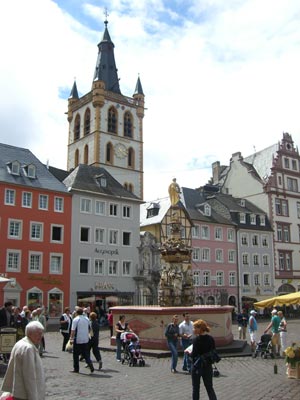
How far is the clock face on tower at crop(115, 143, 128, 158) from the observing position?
2554 inches

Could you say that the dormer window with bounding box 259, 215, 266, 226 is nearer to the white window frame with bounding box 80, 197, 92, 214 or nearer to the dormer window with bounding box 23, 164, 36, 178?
the white window frame with bounding box 80, 197, 92, 214

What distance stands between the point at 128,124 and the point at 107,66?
35.2 ft

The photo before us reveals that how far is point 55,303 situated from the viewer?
1523 inches

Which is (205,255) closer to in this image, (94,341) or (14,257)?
(14,257)

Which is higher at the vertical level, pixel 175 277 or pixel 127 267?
pixel 127 267

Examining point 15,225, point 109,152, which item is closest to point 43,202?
point 15,225

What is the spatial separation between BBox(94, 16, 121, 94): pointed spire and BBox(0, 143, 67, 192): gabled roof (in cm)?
2974

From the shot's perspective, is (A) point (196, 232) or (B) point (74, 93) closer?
(A) point (196, 232)

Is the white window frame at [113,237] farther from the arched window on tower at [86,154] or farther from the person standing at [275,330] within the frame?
the person standing at [275,330]

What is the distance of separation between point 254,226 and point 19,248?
29.3 metres

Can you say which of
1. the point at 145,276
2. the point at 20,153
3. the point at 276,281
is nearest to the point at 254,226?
the point at 276,281

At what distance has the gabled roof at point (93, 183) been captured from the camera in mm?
42906

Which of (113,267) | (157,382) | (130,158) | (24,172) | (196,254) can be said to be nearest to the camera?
(157,382)

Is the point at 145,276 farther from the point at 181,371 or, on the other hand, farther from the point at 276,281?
the point at 181,371
